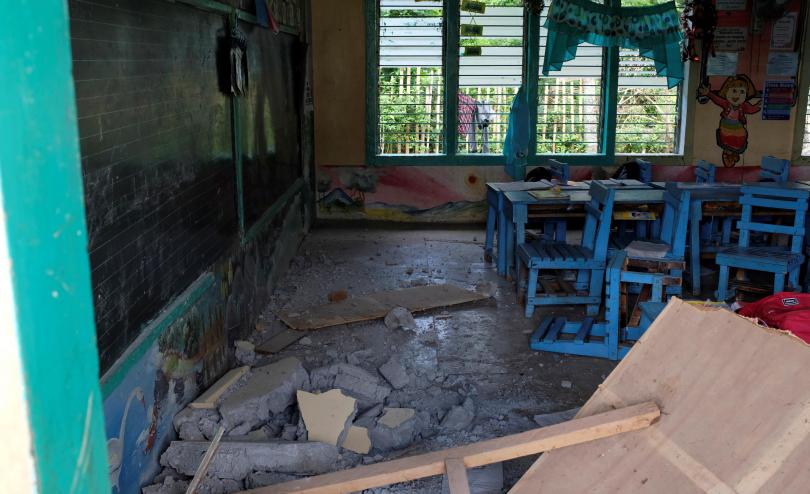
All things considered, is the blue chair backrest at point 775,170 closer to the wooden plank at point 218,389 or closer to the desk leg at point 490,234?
the desk leg at point 490,234

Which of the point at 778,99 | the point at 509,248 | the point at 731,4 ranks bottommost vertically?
the point at 509,248

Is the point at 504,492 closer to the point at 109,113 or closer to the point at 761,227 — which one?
the point at 109,113

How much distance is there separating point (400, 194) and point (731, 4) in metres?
4.25

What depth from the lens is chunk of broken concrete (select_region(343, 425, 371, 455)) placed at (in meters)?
3.48

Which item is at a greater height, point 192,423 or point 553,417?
point 192,423

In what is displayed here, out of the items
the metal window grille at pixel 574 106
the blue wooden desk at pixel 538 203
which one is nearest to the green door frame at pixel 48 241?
the blue wooden desk at pixel 538 203

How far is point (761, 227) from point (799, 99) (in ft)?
13.2

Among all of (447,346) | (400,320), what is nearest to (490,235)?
(400,320)

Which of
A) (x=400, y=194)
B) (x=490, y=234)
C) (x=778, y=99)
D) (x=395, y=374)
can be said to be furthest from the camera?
(x=400, y=194)

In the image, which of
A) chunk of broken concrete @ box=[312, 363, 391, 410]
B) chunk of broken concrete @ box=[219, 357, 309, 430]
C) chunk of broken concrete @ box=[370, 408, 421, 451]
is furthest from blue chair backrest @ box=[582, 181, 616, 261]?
chunk of broken concrete @ box=[219, 357, 309, 430]

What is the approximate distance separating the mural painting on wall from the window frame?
15 centimetres

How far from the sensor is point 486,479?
10.5 ft

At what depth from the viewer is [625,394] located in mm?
2471

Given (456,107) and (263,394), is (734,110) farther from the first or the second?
(263,394)
